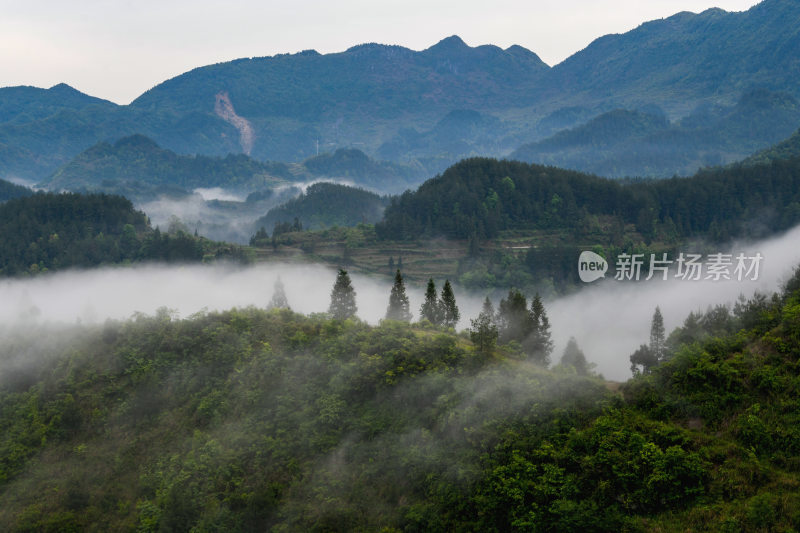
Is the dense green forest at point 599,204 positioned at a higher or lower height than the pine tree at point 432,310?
higher

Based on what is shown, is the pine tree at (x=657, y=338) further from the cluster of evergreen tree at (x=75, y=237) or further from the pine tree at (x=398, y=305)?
the cluster of evergreen tree at (x=75, y=237)

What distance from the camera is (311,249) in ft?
604

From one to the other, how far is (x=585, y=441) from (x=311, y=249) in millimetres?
153900

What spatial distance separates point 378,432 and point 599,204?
522ft

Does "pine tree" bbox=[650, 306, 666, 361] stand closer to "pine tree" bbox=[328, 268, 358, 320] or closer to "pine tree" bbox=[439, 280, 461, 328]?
"pine tree" bbox=[439, 280, 461, 328]

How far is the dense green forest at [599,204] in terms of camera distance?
577 ft

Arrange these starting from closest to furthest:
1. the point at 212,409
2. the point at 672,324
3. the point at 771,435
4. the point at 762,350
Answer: the point at 771,435, the point at 762,350, the point at 212,409, the point at 672,324

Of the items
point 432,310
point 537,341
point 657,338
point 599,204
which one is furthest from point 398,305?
point 599,204

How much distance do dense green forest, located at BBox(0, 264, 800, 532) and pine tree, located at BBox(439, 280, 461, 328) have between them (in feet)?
29.1

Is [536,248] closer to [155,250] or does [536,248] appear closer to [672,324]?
[672,324]

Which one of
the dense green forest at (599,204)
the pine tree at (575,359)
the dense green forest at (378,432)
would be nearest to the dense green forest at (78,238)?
the dense green forest at (599,204)

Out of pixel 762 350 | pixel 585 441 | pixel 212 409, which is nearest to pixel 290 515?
pixel 212 409

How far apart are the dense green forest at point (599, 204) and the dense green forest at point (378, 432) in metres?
125

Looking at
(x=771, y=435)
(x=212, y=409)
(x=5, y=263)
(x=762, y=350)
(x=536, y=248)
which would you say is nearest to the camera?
(x=771, y=435)
